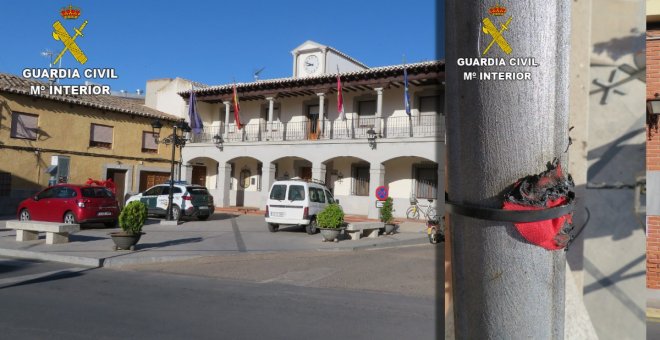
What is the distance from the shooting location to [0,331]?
4.54 meters

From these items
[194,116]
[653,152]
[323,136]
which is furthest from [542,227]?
[194,116]

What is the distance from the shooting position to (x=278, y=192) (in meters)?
15.6

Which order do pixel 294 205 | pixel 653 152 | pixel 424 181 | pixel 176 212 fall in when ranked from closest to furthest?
pixel 653 152 → pixel 294 205 → pixel 176 212 → pixel 424 181

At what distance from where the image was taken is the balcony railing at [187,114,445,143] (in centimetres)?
2078

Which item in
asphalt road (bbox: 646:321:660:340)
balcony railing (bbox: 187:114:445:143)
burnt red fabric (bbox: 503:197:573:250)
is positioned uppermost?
balcony railing (bbox: 187:114:445:143)

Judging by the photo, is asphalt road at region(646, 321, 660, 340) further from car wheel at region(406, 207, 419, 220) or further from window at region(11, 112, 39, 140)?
window at region(11, 112, 39, 140)

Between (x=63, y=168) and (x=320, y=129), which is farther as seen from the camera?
(x=320, y=129)

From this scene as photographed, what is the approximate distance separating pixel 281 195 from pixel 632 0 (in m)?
14.7

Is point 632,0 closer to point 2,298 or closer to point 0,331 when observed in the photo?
point 0,331

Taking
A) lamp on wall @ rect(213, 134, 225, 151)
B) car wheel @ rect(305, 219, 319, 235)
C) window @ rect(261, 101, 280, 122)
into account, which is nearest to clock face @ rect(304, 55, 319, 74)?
window @ rect(261, 101, 280, 122)

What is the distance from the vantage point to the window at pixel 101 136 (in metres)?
24.6

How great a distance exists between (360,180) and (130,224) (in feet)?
45.1

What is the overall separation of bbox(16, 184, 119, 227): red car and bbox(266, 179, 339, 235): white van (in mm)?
5394

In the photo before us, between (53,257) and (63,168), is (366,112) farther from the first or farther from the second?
→ (53,257)
